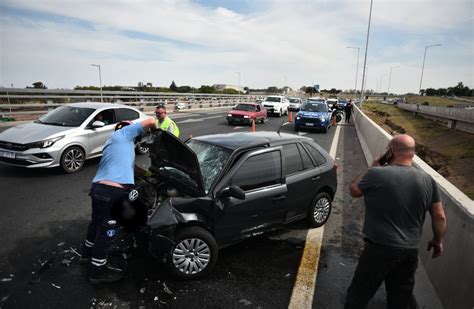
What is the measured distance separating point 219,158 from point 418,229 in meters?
2.36

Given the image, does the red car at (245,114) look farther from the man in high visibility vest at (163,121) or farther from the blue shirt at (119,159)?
the blue shirt at (119,159)

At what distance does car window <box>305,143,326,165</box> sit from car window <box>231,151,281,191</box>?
2.69ft

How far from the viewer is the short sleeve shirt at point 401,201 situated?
7.94 feet

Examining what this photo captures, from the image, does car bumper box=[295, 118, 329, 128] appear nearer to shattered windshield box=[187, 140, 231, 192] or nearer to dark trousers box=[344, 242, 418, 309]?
shattered windshield box=[187, 140, 231, 192]

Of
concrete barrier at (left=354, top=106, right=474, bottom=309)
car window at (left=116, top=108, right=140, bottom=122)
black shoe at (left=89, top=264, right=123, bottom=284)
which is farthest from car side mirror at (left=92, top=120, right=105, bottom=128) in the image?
concrete barrier at (left=354, top=106, right=474, bottom=309)

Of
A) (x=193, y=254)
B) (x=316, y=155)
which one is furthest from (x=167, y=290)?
(x=316, y=155)

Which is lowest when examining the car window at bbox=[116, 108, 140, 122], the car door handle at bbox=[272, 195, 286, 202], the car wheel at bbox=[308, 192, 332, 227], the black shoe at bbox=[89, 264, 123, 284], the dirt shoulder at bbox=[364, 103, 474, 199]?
the dirt shoulder at bbox=[364, 103, 474, 199]

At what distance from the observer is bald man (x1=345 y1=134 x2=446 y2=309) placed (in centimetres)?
243

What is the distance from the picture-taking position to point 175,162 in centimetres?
387

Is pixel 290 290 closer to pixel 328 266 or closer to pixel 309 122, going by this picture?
pixel 328 266

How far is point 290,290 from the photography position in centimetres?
330

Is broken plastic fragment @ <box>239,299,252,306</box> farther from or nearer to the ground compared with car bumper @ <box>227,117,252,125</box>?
nearer to the ground

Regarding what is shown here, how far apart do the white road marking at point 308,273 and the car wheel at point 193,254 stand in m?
0.98

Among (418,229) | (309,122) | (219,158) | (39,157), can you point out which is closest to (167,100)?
(309,122)
